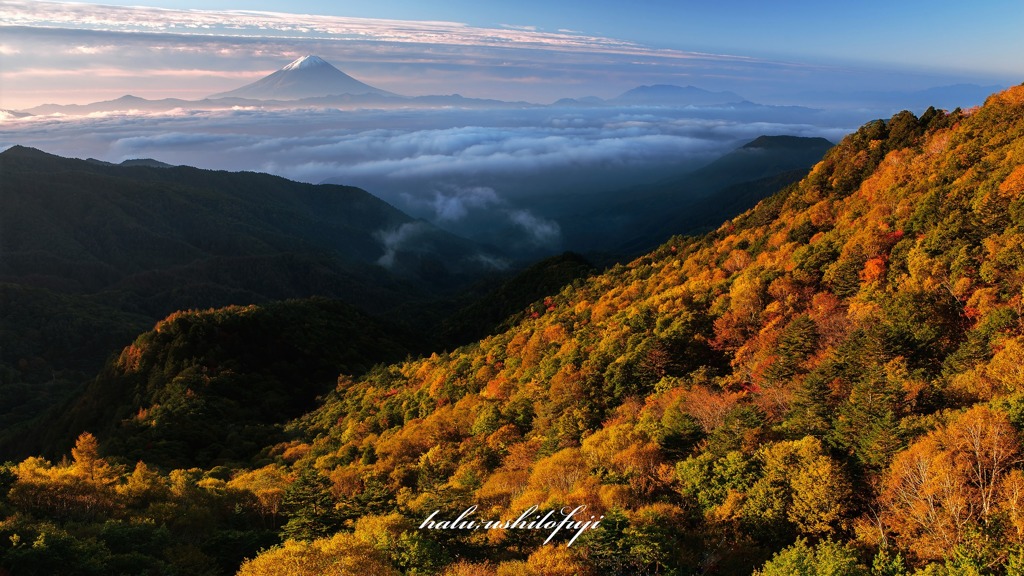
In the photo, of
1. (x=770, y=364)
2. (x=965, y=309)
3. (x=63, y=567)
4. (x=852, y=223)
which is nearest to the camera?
(x=63, y=567)

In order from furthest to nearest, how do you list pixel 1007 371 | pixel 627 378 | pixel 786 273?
pixel 786 273 < pixel 627 378 < pixel 1007 371

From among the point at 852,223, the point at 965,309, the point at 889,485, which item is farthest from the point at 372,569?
the point at 852,223

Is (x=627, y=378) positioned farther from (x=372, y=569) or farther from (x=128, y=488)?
(x=128, y=488)

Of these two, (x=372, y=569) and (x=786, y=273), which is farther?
(x=786, y=273)

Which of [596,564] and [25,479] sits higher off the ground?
Answer: [596,564]

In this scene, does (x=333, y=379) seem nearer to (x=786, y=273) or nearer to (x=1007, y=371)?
(x=786, y=273)

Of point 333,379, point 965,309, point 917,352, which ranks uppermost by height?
point 965,309
